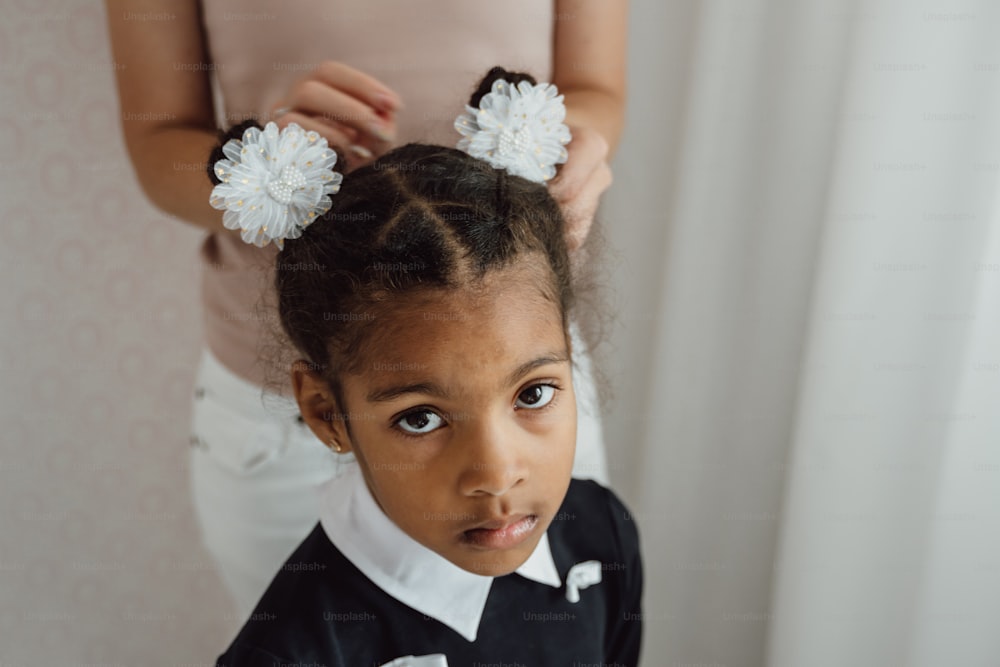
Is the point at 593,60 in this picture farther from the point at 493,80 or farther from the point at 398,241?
the point at 398,241

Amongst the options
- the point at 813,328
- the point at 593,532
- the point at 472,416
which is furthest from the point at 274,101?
the point at 813,328

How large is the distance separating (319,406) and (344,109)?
0.28 metres

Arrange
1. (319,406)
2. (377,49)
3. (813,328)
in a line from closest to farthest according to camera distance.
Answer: (319,406) < (377,49) < (813,328)

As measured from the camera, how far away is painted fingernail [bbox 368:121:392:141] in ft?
2.78

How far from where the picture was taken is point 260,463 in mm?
1035

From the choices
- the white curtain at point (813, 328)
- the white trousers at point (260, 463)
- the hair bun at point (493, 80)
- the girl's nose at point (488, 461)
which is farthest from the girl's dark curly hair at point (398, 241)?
the white curtain at point (813, 328)

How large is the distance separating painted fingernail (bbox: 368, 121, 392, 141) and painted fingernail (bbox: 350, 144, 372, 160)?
18 mm

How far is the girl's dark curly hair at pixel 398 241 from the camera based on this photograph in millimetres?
724

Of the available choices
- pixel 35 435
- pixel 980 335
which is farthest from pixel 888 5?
pixel 35 435

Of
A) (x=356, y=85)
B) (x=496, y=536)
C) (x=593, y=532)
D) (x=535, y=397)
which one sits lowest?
(x=593, y=532)

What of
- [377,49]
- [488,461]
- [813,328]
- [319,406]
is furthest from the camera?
[813,328]

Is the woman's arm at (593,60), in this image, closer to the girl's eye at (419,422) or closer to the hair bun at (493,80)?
the hair bun at (493,80)

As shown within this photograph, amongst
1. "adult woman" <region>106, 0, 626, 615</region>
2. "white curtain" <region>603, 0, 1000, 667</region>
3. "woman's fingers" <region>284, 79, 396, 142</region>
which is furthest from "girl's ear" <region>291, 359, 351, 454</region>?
"white curtain" <region>603, 0, 1000, 667</region>

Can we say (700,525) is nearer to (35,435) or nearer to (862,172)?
(862,172)
